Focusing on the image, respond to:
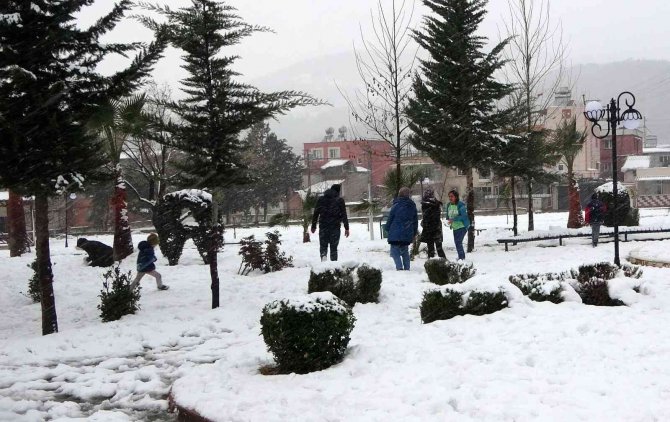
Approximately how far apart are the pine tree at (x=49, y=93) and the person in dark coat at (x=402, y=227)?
6136mm

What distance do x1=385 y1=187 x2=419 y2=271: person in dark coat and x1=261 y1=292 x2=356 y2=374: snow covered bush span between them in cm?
657

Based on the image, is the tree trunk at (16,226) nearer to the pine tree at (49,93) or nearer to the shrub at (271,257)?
the shrub at (271,257)

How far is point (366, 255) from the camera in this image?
17078 millimetres

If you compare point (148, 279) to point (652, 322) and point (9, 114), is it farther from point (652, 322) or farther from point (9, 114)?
point (652, 322)

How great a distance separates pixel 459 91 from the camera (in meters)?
17.8

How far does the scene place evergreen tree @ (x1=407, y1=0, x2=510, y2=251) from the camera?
1759 centimetres

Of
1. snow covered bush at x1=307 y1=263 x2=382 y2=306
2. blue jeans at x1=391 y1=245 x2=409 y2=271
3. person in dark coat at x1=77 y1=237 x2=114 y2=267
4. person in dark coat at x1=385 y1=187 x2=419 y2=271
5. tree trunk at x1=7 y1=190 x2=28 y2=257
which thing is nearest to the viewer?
snow covered bush at x1=307 y1=263 x2=382 y2=306

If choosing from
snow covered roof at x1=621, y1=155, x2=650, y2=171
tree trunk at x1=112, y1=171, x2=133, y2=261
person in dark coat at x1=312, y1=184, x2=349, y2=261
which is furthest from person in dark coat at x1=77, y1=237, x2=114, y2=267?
snow covered roof at x1=621, y1=155, x2=650, y2=171

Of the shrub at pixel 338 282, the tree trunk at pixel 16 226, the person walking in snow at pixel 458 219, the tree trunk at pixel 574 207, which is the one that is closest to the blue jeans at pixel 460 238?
the person walking in snow at pixel 458 219

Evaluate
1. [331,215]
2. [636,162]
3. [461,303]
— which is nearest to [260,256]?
[331,215]

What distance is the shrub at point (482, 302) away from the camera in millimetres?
7512

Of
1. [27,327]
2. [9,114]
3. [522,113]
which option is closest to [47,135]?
[9,114]

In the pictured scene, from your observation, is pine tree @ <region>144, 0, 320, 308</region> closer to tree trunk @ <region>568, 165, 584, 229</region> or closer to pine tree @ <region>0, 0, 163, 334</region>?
pine tree @ <region>0, 0, 163, 334</region>

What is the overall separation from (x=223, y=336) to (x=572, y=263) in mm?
8336
